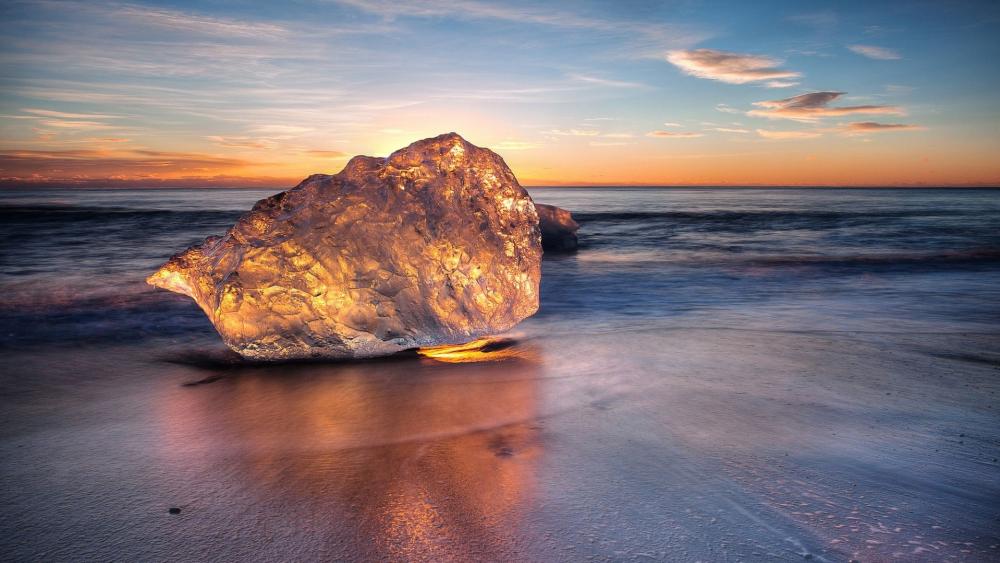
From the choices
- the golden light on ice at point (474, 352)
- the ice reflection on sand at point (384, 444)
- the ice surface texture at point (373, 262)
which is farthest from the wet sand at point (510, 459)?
the ice surface texture at point (373, 262)

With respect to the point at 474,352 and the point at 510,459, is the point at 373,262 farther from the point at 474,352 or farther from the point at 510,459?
the point at 510,459

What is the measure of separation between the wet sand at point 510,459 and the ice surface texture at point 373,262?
1.18ft

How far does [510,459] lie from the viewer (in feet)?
9.48

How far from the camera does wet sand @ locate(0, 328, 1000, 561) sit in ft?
7.18

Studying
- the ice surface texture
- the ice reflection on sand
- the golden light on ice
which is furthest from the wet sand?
the ice surface texture

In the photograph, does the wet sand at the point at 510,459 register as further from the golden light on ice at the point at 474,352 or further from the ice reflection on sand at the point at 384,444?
the golden light on ice at the point at 474,352

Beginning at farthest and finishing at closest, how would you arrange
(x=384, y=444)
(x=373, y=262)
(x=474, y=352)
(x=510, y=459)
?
(x=474, y=352) → (x=373, y=262) → (x=384, y=444) → (x=510, y=459)

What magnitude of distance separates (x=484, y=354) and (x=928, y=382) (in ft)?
10.3

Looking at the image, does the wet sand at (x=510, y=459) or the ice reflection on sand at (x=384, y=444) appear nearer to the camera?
the wet sand at (x=510, y=459)

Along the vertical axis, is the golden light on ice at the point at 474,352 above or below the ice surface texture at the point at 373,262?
below

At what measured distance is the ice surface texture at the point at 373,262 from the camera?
4.83 meters

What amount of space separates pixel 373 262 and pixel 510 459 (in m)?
2.51

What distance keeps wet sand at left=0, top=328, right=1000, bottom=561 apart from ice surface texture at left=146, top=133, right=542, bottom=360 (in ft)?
1.18

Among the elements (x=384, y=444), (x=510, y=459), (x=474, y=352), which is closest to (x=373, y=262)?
(x=474, y=352)
